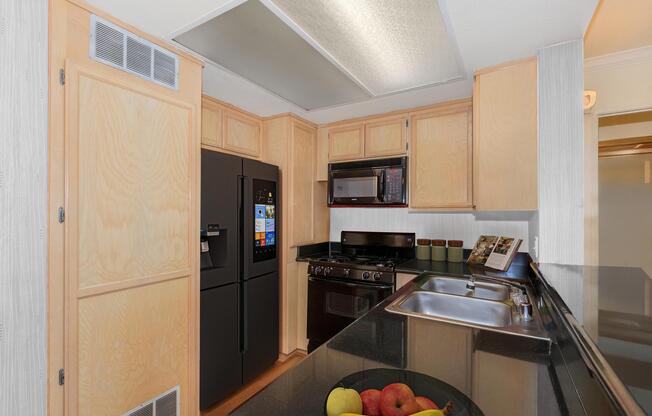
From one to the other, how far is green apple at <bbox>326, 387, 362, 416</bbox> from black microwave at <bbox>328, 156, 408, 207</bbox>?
6.97ft

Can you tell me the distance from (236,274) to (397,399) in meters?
1.80

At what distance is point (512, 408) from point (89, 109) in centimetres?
187

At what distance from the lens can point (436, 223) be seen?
2.78 meters

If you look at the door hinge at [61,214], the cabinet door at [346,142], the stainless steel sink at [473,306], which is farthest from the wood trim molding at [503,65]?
the door hinge at [61,214]

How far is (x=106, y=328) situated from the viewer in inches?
53.6

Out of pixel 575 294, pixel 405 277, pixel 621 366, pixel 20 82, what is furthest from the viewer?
pixel 405 277

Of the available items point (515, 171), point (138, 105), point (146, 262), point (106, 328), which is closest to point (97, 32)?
point (138, 105)

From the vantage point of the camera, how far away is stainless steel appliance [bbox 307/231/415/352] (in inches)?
92.7

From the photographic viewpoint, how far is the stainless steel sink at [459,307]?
1358 mm

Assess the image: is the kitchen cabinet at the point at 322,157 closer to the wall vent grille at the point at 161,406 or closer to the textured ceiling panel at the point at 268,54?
the textured ceiling panel at the point at 268,54

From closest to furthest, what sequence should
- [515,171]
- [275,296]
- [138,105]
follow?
1. [138,105]
2. [515,171]
3. [275,296]

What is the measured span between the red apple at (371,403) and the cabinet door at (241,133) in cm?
230

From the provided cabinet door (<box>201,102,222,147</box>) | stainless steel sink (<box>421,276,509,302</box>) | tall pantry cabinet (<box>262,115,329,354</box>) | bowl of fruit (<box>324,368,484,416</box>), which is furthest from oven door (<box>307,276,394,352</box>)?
bowl of fruit (<box>324,368,484,416</box>)

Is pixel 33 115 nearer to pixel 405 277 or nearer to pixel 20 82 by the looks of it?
pixel 20 82
